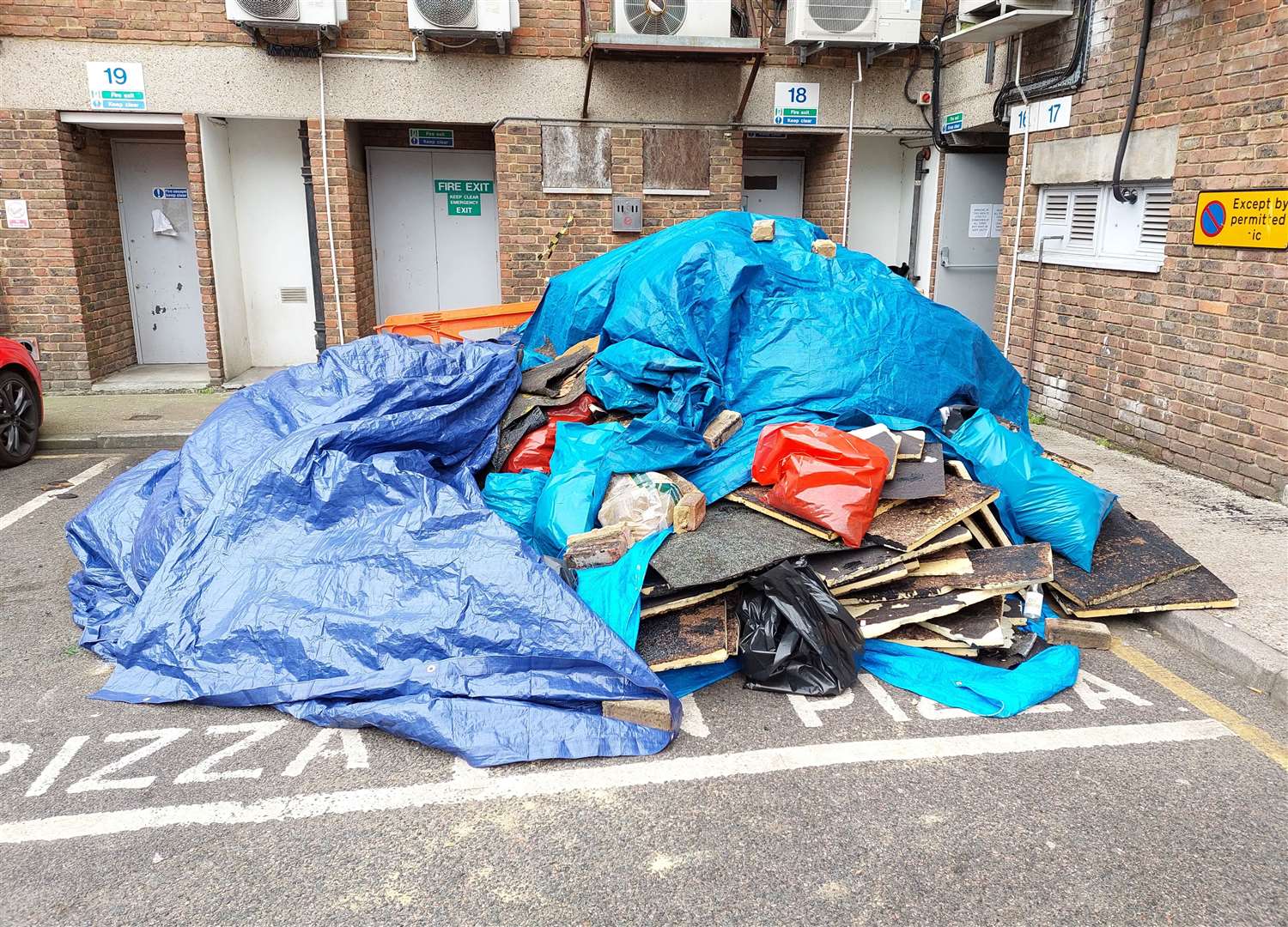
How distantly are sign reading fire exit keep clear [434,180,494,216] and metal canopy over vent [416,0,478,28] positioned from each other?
2248 millimetres

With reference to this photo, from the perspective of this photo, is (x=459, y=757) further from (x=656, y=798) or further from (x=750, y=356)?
(x=750, y=356)

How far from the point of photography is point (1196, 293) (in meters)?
6.73

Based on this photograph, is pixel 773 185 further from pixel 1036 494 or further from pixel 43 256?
pixel 43 256

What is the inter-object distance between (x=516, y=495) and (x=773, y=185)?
7642 millimetres

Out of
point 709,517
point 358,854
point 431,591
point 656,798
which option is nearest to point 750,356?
point 709,517

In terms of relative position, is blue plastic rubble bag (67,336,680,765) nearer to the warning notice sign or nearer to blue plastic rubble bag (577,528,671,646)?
blue plastic rubble bag (577,528,671,646)

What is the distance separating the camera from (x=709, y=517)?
4.49 metres

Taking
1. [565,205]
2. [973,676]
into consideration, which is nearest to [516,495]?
[973,676]

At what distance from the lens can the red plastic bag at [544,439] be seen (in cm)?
537

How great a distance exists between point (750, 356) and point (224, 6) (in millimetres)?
7187

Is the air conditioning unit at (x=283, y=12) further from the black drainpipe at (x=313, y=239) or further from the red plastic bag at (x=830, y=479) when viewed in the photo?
the red plastic bag at (x=830, y=479)

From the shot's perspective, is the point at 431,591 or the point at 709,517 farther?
the point at 709,517

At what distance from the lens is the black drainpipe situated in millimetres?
9820

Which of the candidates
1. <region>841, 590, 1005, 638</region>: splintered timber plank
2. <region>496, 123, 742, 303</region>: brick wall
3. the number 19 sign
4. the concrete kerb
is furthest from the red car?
the concrete kerb
